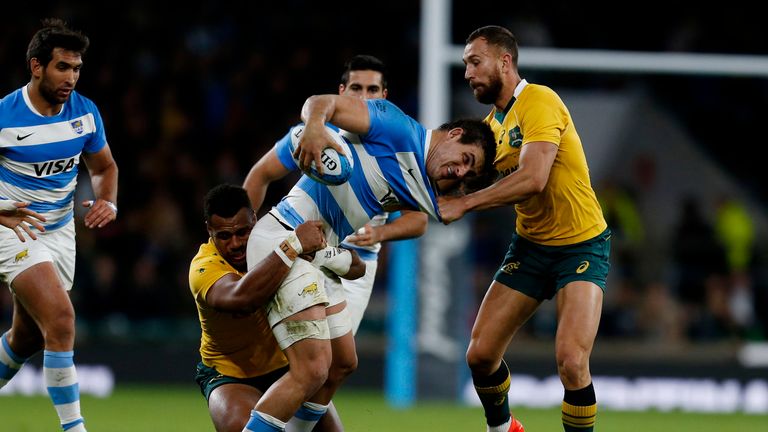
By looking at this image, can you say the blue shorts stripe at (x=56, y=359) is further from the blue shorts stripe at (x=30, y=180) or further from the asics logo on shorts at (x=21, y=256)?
the blue shorts stripe at (x=30, y=180)

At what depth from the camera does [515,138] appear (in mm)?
6539

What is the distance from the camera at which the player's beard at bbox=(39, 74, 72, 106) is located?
22.4 feet

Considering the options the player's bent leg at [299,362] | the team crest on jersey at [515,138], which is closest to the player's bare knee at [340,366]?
the player's bent leg at [299,362]

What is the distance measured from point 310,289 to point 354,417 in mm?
4308

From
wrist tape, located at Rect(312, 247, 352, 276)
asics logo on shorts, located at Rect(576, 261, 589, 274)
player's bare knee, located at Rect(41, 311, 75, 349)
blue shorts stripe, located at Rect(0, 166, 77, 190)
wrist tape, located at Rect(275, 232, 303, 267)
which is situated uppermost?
blue shorts stripe, located at Rect(0, 166, 77, 190)

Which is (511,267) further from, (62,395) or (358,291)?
(62,395)

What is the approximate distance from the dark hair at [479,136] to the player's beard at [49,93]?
2330 mm

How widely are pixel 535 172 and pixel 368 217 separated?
88 centimetres

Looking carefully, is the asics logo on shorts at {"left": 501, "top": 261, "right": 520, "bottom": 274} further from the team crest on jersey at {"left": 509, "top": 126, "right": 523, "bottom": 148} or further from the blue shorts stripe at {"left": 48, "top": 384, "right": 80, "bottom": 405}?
the blue shorts stripe at {"left": 48, "top": 384, "right": 80, "bottom": 405}

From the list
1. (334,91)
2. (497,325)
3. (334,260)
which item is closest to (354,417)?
(497,325)

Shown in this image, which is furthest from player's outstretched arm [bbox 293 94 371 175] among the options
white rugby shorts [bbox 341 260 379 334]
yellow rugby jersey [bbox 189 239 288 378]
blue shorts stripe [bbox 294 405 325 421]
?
white rugby shorts [bbox 341 260 379 334]

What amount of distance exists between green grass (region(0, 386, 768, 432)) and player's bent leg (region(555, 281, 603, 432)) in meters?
2.50

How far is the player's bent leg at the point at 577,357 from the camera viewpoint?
6312 mm

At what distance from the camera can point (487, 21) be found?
1630cm
